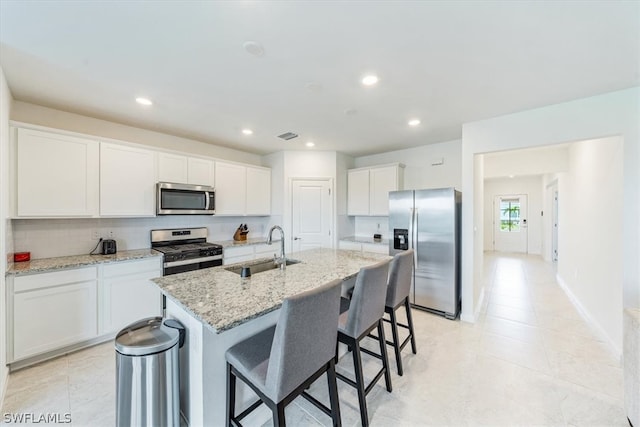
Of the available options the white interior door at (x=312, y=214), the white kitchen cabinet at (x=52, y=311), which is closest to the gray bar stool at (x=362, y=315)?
the white kitchen cabinet at (x=52, y=311)

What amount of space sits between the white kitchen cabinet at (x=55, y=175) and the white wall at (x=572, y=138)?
14.4 ft

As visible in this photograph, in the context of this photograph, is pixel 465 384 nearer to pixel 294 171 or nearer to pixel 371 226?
pixel 371 226

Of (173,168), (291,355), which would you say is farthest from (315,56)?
(173,168)

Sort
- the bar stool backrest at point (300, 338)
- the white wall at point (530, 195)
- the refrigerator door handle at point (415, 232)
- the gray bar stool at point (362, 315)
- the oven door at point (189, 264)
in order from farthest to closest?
the white wall at point (530, 195) → the refrigerator door handle at point (415, 232) → the oven door at point (189, 264) → the gray bar stool at point (362, 315) → the bar stool backrest at point (300, 338)

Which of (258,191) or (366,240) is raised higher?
(258,191)

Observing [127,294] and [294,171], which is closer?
[127,294]

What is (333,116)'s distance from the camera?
2.99m

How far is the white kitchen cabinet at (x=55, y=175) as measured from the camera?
2385 millimetres

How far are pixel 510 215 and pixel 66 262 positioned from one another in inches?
417

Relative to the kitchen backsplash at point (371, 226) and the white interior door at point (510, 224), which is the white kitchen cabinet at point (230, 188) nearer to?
the kitchen backsplash at point (371, 226)

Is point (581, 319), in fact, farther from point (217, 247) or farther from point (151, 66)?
point (151, 66)

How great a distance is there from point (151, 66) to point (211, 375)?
2211mm

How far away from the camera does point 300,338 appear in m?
1.19

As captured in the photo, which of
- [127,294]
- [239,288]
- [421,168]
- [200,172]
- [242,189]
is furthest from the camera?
[421,168]
